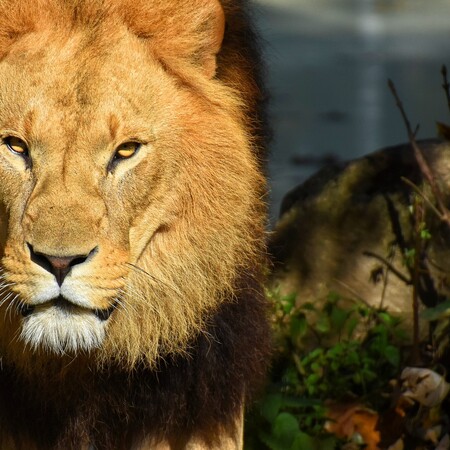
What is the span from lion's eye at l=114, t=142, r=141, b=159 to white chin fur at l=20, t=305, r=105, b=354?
42 centimetres

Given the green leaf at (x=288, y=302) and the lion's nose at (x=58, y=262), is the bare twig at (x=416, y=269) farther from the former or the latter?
the lion's nose at (x=58, y=262)

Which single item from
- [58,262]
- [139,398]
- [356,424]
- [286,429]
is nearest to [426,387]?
[356,424]

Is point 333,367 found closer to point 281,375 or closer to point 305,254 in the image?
point 281,375

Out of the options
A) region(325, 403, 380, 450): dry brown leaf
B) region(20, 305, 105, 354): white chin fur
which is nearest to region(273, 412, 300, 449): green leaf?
region(325, 403, 380, 450): dry brown leaf

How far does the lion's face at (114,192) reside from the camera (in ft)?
10.6

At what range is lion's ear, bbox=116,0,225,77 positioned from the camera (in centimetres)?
354

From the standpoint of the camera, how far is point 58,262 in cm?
313

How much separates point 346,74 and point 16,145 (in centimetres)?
646

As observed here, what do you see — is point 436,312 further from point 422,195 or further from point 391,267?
point 391,267

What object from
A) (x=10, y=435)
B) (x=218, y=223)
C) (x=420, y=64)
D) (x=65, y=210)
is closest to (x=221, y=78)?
(x=218, y=223)

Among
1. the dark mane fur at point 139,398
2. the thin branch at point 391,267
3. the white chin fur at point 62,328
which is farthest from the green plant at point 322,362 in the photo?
the white chin fur at point 62,328

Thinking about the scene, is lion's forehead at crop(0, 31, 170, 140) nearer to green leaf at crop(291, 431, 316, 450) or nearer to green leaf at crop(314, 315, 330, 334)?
green leaf at crop(291, 431, 316, 450)

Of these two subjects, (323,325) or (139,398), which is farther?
(323,325)

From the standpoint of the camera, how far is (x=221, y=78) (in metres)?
3.71
